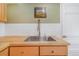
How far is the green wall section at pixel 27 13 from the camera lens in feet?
11.1

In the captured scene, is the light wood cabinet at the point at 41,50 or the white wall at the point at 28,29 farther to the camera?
the white wall at the point at 28,29

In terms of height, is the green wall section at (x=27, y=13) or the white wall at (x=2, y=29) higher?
the green wall section at (x=27, y=13)

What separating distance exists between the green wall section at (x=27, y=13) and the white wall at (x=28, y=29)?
87 millimetres

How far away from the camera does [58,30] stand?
11.1 ft

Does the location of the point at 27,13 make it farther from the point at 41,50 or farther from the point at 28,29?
the point at 41,50

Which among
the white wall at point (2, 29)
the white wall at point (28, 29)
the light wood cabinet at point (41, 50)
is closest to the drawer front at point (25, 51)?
the light wood cabinet at point (41, 50)

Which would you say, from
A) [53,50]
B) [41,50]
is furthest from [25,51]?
[53,50]

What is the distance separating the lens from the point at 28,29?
3.37 meters

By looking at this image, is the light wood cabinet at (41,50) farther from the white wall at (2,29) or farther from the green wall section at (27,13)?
the green wall section at (27,13)

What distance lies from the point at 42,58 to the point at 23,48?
1.46 m

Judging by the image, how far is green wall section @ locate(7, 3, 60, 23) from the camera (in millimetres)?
3373

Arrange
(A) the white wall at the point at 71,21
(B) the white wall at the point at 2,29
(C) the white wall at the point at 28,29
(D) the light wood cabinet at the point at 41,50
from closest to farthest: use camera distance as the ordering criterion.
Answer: (D) the light wood cabinet at the point at 41,50 → (B) the white wall at the point at 2,29 → (C) the white wall at the point at 28,29 → (A) the white wall at the point at 71,21

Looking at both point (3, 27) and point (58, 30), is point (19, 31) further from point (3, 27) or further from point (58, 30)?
point (58, 30)

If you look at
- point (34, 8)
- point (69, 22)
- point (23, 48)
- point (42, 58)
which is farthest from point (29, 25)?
point (42, 58)
